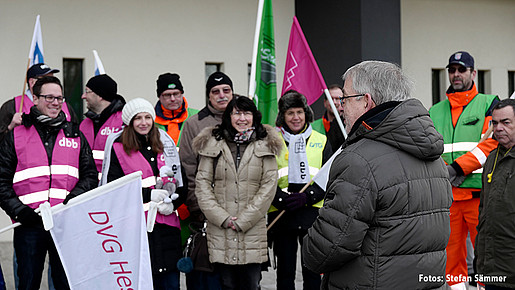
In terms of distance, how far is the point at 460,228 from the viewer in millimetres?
6348

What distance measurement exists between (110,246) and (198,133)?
5.57ft

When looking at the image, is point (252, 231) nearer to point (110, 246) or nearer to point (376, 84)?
point (110, 246)

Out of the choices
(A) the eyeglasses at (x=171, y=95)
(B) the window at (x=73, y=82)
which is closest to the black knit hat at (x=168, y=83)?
(A) the eyeglasses at (x=171, y=95)

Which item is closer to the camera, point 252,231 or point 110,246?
point 110,246

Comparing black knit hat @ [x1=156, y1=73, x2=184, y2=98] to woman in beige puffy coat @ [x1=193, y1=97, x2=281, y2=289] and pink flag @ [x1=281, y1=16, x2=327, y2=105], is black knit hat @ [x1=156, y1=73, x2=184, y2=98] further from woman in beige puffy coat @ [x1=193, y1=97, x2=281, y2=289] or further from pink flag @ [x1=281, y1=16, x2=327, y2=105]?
pink flag @ [x1=281, y1=16, x2=327, y2=105]

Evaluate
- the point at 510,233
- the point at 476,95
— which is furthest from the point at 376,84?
the point at 476,95

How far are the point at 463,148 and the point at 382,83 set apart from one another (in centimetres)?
373

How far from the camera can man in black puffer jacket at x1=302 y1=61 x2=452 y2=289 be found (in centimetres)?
288

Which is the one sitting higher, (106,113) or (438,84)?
(438,84)

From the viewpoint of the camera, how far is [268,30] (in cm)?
688

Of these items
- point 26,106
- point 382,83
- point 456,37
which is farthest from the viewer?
point 456,37

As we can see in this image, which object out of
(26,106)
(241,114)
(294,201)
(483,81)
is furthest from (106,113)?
(483,81)

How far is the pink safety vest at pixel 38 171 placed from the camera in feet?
16.7

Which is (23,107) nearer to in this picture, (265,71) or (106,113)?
(106,113)
